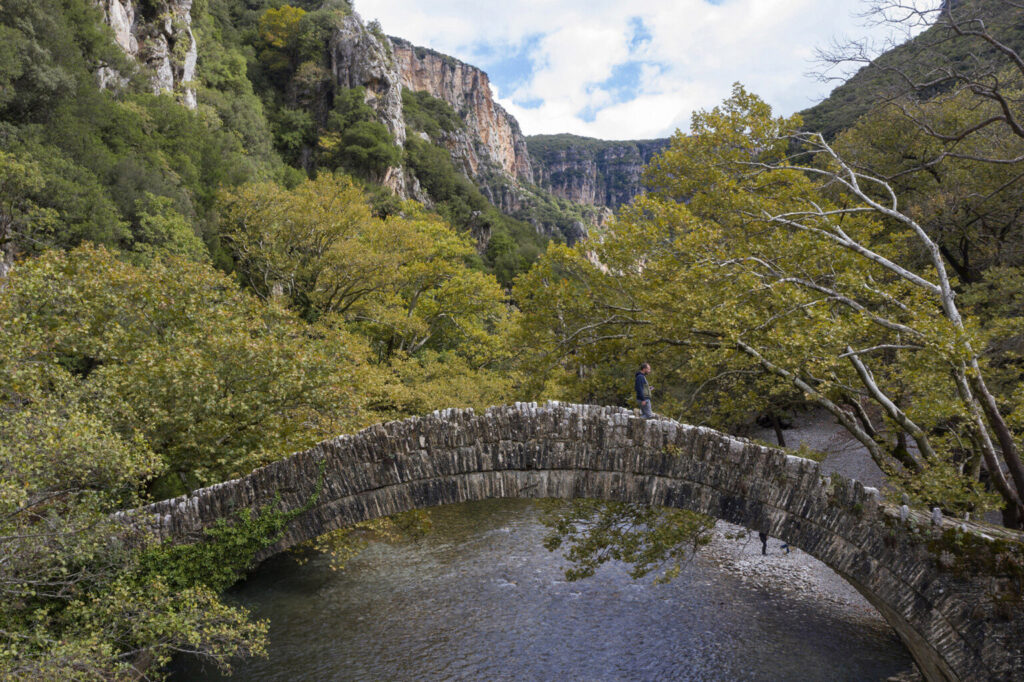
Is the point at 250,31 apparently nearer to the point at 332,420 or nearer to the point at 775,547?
the point at 332,420

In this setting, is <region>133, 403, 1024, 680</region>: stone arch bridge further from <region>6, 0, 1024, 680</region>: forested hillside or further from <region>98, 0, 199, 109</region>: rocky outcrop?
<region>98, 0, 199, 109</region>: rocky outcrop

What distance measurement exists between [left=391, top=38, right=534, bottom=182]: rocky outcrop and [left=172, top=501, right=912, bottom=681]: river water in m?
80.6

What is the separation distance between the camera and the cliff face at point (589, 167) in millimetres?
155750

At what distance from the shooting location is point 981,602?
6098 millimetres

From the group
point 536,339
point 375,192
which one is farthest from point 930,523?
point 375,192

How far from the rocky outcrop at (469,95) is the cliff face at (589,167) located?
25389 mm

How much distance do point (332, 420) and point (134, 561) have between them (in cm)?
416

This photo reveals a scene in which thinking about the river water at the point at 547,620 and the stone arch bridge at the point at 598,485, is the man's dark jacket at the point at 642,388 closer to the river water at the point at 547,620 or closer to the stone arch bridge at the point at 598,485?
the stone arch bridge at the point at 598,485

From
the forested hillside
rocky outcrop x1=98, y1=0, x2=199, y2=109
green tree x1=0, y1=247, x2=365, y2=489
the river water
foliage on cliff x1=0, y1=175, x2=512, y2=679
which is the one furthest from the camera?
rocky outcrop x1=98, y1=0, x2=199, y2=109

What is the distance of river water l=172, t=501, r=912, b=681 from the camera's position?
409 inches

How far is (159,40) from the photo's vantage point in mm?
29594

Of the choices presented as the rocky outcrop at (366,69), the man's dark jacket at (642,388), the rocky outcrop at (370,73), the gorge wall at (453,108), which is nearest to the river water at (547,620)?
the man's dark jacket at (642,388)

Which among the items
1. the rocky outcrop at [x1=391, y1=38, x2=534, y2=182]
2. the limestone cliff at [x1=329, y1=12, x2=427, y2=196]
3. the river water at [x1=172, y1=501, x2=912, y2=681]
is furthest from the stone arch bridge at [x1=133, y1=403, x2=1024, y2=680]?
the rocky outcrop at [x1=391, y1=38, x2=534, y2=182]

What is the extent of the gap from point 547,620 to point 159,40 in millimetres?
34873
